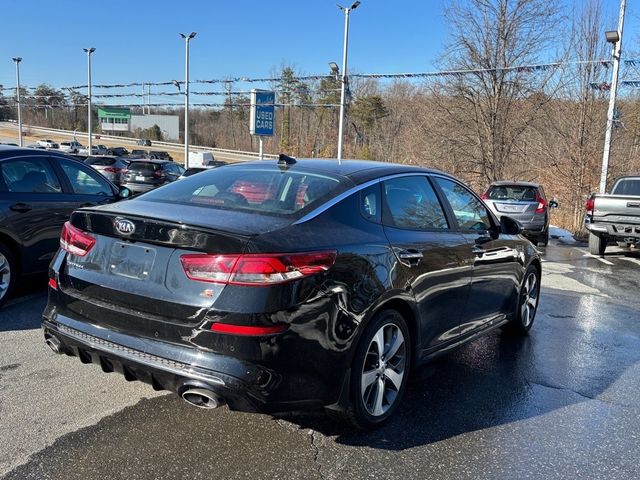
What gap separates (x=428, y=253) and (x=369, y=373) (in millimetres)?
944

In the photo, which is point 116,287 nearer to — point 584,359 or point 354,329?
point 354,329

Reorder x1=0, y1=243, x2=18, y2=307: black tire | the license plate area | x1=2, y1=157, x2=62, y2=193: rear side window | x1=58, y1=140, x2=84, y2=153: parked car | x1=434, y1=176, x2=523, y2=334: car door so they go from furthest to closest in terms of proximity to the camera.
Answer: x1=58, y1=140, x2=84, y2=153: parked car → x1=2, y1=157, x2=62, y2=193: rear side window → x1=0, y1=243, x2=18, y2=307: black tire → x1=434, y1=176, x2=523, y2=334: car door → the license plate area

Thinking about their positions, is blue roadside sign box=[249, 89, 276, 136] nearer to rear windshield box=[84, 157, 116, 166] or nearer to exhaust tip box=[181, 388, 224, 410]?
rear windshield box=[84, 157, 116, 166]

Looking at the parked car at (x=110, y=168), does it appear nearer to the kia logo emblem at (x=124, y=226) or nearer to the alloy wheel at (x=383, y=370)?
the kia logo emblem at (x=124, y=226)

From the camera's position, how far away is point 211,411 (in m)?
3.53

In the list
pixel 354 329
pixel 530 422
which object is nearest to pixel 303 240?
pixel 354 329

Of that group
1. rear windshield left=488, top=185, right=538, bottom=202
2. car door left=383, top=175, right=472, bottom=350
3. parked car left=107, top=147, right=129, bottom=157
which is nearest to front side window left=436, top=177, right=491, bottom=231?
car door left=383, top=175, right=472, bottom=350

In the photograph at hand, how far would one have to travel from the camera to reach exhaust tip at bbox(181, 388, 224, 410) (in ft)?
8.95

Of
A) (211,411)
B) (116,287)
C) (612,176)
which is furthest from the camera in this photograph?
(612,176)

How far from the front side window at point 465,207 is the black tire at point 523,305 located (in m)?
0.96

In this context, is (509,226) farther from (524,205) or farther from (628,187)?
(524,205)

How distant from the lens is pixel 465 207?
15.1ft

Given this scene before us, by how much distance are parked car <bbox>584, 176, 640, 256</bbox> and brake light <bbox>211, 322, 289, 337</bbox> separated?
9.99 m

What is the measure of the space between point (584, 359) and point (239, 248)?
369 centimetres
